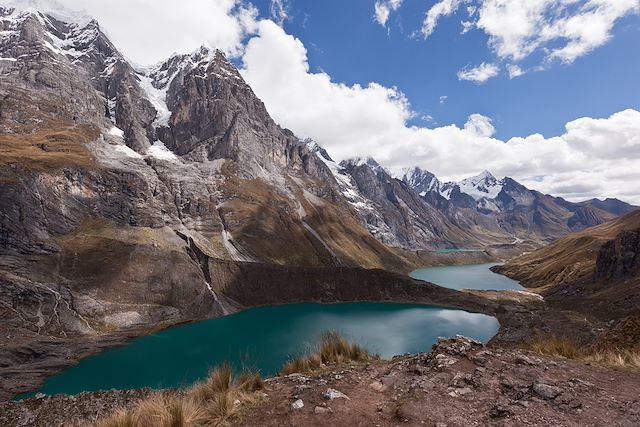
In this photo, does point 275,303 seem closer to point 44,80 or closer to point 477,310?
point 477,310

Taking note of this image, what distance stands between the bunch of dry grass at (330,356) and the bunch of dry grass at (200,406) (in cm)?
250

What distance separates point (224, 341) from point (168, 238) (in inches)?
2257

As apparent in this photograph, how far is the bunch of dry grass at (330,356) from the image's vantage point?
1239 cm

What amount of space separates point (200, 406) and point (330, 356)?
547 cm

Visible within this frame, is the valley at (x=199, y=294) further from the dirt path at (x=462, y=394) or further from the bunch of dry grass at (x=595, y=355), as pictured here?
the bunch of dry grass at (x=595, y=355)

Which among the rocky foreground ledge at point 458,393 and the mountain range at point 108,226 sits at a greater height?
the mountain range at point 108,226

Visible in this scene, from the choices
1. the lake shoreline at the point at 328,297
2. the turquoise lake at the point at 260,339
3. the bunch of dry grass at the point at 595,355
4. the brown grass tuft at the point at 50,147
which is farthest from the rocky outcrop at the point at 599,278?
the brown grass tuft at the point at 50,147

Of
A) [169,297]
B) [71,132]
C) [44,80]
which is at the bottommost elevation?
[169,297]

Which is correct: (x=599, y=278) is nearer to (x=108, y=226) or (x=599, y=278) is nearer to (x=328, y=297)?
(x=328, y=297)

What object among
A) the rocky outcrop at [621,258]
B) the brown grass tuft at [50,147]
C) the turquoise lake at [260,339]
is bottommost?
the turquoise lake at [260,339]

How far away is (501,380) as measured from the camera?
9.41 meters

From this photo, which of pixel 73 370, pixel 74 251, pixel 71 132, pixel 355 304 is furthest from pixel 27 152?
pixel 355 304

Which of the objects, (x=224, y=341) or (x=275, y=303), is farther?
(x=275, y=303)

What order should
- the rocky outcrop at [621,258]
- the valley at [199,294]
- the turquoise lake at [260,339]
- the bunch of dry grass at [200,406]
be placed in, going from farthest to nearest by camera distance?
1. the rocky outcrop at [621,258]
2. the turquoise lake at [260,339]
3. the valley at [199,294]
4. the bunch of dry grass at [200,406]
